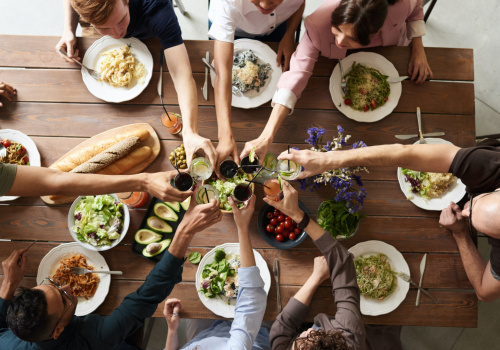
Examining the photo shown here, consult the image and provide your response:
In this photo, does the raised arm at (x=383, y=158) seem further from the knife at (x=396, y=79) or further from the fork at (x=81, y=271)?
the fork at (x=81, y=271)

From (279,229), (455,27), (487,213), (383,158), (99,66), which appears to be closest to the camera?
(487,213)

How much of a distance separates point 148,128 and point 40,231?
92 cm

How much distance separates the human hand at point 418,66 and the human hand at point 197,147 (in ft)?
4.45

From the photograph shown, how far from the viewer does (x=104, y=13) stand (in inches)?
70.9

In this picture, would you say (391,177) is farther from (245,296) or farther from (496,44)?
→ (496,44)

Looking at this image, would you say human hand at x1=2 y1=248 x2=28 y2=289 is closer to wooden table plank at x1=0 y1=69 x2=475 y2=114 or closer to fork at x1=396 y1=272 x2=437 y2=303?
wooden table plank at x1=0 y1=69 x2=475 y2=114

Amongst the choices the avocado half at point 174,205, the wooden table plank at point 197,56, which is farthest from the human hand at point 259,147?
the wooden table plank at point 197,56

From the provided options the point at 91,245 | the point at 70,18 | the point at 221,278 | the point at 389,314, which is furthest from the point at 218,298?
the point at 70,18

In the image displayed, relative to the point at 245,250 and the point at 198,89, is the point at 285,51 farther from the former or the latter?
the point at 245,250

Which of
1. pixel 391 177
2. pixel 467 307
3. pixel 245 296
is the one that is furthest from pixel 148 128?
pixel 467 307

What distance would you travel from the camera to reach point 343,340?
1.75 m

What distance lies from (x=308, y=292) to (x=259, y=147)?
0.89 m

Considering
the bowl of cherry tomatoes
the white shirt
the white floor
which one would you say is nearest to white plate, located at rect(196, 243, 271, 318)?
the bowl of cherry tomatoes

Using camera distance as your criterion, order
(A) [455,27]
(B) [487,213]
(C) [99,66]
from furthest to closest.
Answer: (A) [455,27] → (C) [99,66] → (B) [487,213]
